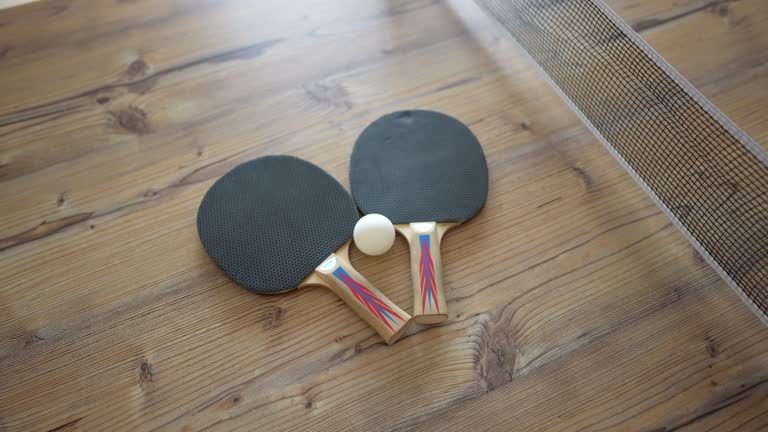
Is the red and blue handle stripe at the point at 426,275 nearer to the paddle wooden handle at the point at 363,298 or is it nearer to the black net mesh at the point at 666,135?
the paddle wooden handle at the point at 363,298

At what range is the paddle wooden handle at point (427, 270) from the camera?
107 centimetres

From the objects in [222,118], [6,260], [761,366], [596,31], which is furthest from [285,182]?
[761,366]

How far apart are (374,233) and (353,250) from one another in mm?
80

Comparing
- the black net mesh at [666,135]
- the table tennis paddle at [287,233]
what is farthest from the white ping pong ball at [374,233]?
the black net mesh at [666,135]

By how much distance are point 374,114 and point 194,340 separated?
612 millimetres

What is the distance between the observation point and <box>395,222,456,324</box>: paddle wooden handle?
1.07 m

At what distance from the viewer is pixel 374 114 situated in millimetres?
1382

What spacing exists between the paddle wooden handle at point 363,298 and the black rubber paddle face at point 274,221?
28mm

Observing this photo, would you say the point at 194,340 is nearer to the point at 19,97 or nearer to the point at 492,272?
the point at 492,272

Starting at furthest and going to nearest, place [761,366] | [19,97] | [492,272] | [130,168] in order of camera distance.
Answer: [19,97], [130,168], [492,272], [761,366]

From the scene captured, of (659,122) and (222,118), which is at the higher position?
(659,122)

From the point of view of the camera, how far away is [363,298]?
1.08m

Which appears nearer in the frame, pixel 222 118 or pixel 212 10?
pixel 222 118

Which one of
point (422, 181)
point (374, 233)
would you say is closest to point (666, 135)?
point (422, 181)
